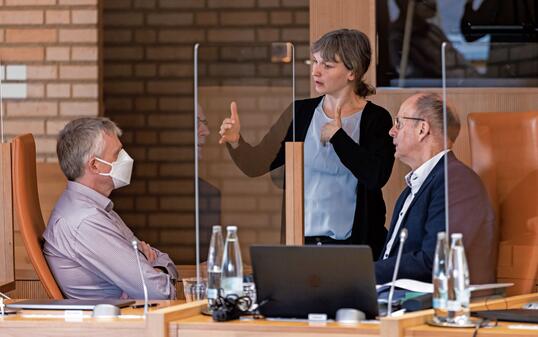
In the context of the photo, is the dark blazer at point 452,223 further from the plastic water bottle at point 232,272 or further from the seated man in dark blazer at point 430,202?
the plastic water bottle at point 232,272

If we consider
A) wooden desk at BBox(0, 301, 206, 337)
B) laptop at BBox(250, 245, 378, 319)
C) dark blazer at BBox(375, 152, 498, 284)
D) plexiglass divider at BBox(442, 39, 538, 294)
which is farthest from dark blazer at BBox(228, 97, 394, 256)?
laptop at BBox(250, 245, 378, 319)

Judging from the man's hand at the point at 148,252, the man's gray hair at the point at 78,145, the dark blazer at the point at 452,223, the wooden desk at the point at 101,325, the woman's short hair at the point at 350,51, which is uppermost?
the woman's short hair at the point at 350,51

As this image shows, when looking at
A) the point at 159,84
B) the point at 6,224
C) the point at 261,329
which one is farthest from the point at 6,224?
the point at 159,84

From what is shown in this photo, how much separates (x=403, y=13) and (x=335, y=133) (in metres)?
1.87

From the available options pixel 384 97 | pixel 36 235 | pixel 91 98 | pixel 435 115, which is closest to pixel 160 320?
pixel 435 115

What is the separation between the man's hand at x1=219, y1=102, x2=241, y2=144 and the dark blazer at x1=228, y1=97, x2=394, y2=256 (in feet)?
0.11

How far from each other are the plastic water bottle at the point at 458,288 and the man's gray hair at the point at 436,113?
0.45 meters

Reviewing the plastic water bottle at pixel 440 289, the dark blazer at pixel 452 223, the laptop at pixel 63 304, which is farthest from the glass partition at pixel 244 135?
the plastic water bottle at pixel 440 289

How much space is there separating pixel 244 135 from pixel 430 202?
69cm

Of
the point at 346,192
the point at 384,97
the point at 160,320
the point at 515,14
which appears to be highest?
the point at 515,14

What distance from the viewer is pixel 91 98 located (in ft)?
17.9

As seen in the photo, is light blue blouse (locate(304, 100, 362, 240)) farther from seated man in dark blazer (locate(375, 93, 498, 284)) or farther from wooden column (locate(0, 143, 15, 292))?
wooden column (locate(0, 143, 15, 292))

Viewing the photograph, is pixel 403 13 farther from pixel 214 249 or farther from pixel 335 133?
pixel 214 249

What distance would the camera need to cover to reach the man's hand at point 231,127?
153 inches
